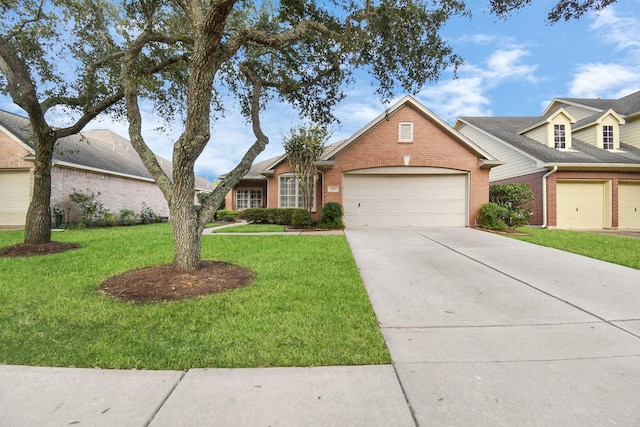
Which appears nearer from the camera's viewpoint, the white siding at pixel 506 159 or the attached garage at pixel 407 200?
the attached garage at pixel 407 200

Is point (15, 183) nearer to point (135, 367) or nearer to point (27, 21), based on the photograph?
point (27, 21)

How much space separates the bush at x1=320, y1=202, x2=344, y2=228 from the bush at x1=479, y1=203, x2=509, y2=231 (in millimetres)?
5699

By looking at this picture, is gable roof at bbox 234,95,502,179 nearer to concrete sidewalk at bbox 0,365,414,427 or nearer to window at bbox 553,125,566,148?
window at bbox 553,125,566,148

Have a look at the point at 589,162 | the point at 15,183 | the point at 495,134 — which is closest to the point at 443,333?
the point at 589,162

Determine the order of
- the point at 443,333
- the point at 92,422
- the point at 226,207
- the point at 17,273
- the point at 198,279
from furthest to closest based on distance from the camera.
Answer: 1. the point at 226,207
2. the point at 17,273
3. the point at 198,279
4. the point at 443,333
5. the point at 92,422

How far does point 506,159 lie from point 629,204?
5.56 metres

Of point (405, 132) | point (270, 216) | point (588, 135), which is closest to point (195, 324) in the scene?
point (405, 132)

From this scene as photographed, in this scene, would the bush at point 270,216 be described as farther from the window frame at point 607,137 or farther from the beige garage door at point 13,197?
the window frame at point 607,137

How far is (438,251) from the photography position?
25.5 feet

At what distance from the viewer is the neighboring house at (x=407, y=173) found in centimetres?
1309

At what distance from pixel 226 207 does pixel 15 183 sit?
9855mm

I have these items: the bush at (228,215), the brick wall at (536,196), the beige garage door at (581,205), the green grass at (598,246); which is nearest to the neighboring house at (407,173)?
the green grass at (598,246)

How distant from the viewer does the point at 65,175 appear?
49.0ft

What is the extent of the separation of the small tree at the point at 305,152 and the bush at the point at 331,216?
1493mm
